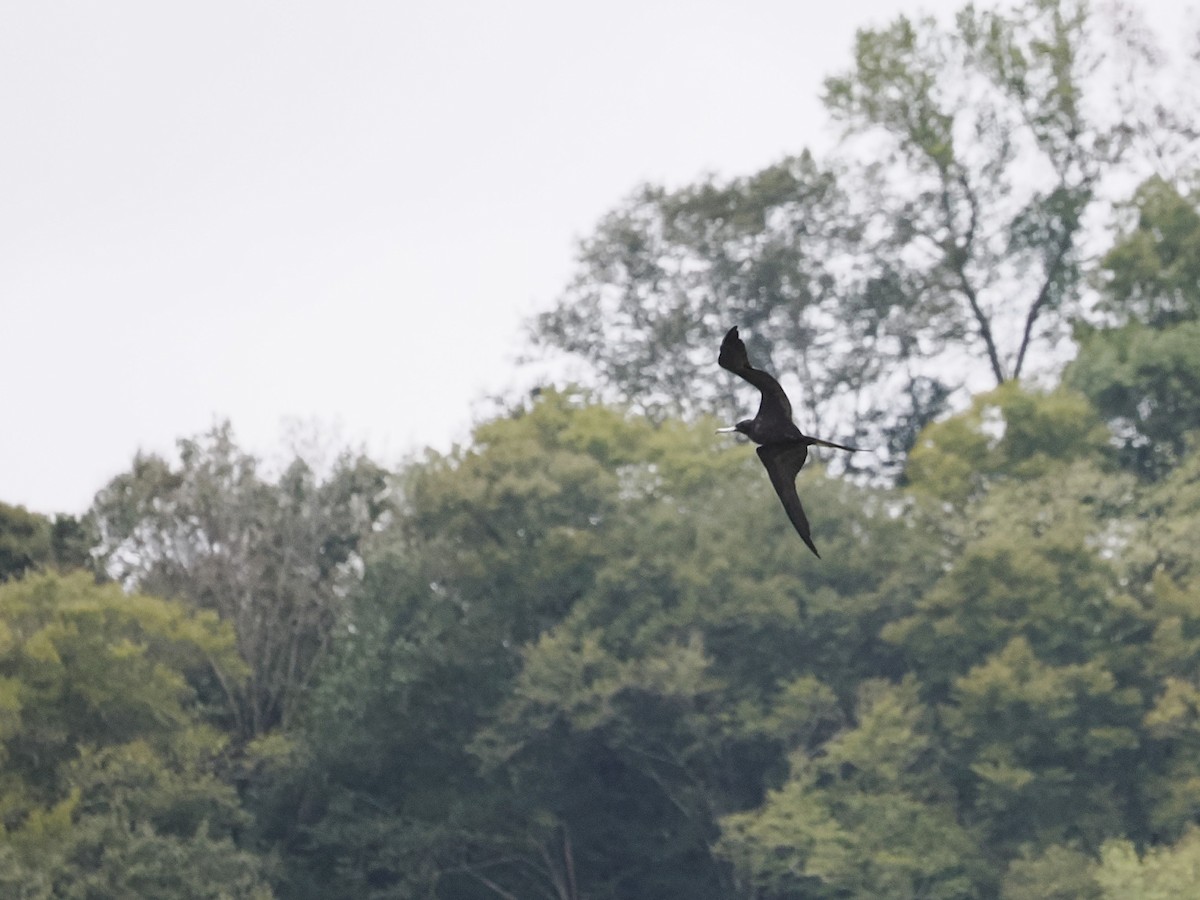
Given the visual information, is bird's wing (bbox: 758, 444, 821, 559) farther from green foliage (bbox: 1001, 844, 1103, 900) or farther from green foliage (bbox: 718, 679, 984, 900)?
green foliage (bbox: 718, 679, 984, 900)

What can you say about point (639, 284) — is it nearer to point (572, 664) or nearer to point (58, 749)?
point (572, 664)

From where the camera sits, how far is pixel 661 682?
48.0 m

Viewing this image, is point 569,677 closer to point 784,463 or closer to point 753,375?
point 784,463

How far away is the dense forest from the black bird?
2810 cm

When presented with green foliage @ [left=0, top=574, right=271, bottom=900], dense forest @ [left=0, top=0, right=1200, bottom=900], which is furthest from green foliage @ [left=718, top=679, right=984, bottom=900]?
green foliage @ [left=0, top=574, right=271, bottom=900]

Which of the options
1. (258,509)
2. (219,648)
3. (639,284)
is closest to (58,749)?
(219,648)

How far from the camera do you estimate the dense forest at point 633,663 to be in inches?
1786

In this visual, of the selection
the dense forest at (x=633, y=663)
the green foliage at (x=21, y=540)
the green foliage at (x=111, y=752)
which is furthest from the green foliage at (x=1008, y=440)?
the green foliage at (x=21, y=540)

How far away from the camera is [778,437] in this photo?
47.4 feet

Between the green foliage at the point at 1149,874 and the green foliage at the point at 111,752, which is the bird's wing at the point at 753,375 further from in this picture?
the green foliage at the point at 111,752

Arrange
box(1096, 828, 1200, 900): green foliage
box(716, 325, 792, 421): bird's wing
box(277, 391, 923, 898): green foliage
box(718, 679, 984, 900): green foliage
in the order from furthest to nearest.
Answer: box(277, 391, 923, 898): green foliage → box(718, 679, 984, 900): green foliage → box(1096, 828, 1200, 900): green foliage → box(716, 325, 792, 421): bird's wing

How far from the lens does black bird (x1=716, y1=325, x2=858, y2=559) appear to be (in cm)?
1383

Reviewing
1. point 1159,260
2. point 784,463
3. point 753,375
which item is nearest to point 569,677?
point 1159,260

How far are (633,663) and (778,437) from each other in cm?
3373
